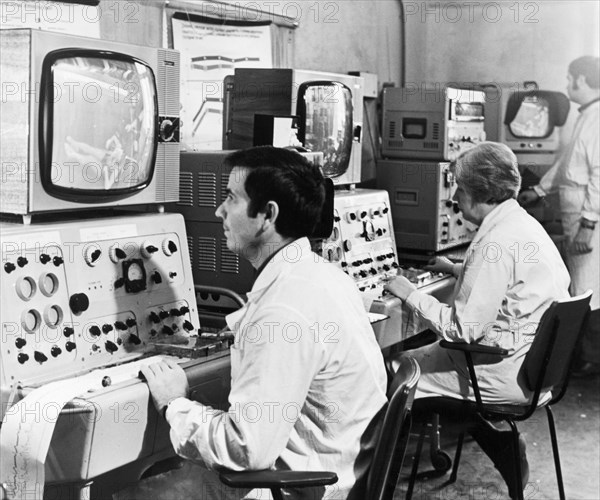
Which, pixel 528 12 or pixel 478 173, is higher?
pixel 528 12

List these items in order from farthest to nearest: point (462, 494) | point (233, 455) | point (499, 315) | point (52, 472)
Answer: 1. point (462, 494)
2. point (499, 315)
3. point (52, 472)
4. point (233, 455)

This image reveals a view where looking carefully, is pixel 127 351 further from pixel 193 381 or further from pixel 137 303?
pixel 193 381

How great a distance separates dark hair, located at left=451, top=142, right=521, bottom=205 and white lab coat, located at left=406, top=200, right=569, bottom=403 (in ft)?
0.16

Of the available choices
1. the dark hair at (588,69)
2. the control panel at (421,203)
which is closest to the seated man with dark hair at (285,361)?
the control panel at (421,203)

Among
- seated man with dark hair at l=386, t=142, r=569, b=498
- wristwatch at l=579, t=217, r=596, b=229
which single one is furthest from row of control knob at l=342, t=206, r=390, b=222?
wristwatch at l=579, t=217, r=596, b=229

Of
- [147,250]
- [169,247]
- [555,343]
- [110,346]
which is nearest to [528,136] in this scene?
[555,343]

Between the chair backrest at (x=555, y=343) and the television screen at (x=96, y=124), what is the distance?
4.44 ft

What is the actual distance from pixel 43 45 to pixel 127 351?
2.77ft

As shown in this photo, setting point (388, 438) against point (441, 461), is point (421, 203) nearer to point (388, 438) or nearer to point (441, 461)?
point (441, 461)

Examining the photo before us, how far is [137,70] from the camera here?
2.54 m

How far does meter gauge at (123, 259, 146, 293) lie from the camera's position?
8.20ft

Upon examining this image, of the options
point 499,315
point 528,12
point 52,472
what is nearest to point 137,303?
point 52,472

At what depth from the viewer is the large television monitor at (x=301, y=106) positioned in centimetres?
342

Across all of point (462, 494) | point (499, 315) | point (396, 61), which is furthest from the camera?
point (396, 61)
